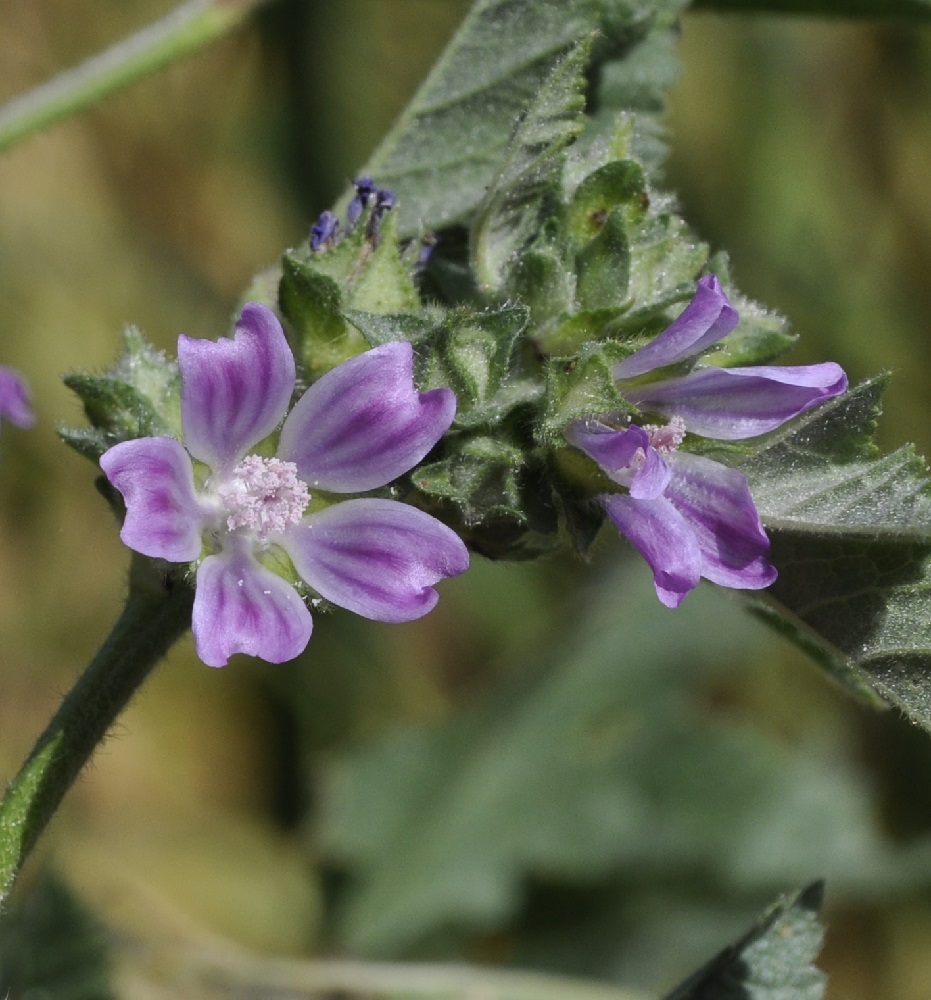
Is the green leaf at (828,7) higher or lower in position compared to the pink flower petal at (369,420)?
higher

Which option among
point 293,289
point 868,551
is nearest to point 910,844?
point 868,551

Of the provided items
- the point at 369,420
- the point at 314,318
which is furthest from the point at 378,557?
the point at 314,318

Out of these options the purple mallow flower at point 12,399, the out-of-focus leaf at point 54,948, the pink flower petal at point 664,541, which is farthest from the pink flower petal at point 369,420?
the out-of-focus leaf at point 54,948

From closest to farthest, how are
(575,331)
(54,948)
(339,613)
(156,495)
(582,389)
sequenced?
(156,495), (582,389), (575,331), (54,948), (339,613)

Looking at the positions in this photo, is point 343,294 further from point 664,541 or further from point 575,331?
point 664,541

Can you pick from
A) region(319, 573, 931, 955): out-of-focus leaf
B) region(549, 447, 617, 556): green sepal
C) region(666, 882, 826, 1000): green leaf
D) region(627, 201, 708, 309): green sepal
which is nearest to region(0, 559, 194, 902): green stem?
region(549, 447, 617, 556): green sepal

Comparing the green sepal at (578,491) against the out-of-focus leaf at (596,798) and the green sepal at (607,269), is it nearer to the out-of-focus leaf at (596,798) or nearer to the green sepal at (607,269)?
the green sepal at (607,269)

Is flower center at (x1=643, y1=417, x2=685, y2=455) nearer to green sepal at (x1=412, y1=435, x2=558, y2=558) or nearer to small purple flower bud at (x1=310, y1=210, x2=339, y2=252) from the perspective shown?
green sepal at (x1=412, y1=435, x2=558, y2=558)
